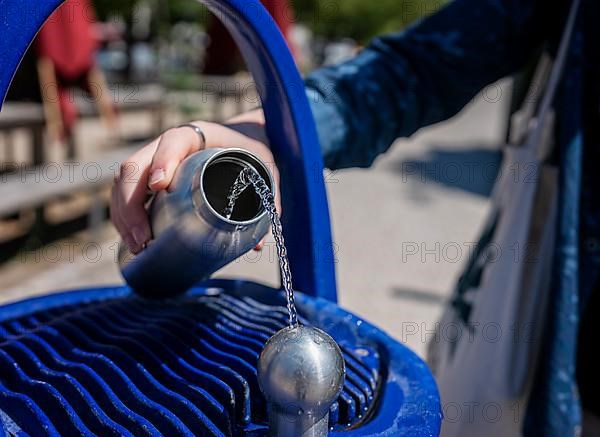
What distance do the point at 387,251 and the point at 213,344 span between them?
323 centimetres

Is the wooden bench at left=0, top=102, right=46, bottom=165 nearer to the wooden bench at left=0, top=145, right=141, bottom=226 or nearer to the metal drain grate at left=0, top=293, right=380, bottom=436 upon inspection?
the wooden bench at left=0, top=145, right=141, bottom=226

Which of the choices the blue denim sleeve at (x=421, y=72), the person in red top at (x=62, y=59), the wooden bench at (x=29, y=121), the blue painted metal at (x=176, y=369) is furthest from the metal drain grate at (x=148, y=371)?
the person in red top at (x=62, y=59)

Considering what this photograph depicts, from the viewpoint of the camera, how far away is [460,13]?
104 centimetres

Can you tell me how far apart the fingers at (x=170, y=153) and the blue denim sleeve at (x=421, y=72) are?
27cm

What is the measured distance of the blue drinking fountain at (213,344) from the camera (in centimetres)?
62

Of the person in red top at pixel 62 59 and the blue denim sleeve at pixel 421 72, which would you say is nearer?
the blue denim sleeve at pixel 421 72

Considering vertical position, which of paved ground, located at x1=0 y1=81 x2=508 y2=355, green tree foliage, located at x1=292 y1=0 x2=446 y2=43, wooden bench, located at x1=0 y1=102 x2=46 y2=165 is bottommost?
paved ground, located at x1=0 y1=81 x2=508 y2=355

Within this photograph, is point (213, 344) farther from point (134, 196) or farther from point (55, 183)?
point (55, 183)

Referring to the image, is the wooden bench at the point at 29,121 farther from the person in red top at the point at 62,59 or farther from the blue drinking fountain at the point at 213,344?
the blue drinking fountain at the point at 213,344

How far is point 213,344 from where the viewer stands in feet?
2.50

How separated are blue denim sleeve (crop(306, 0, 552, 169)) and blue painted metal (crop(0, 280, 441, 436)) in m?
0.27

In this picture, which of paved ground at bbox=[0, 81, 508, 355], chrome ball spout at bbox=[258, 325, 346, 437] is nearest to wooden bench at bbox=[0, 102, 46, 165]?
paved ground at bbox=[0, 81, 508, 355]

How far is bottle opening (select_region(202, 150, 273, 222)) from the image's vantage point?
2.14ft

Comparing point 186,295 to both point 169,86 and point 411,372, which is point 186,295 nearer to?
point 411,372
